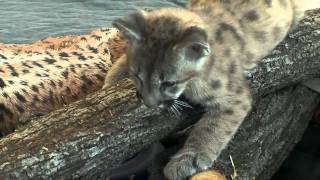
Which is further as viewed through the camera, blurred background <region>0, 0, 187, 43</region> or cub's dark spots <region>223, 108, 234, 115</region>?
blurred background <region>0, 0, 187, 43</region>

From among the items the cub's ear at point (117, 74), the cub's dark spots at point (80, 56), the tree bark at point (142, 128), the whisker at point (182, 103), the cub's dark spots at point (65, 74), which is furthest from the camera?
the cub's dark spots at point (80, 56)

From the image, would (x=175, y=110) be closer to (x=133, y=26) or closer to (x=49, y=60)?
(x=133, y=26)

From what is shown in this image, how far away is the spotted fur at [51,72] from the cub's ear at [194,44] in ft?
3.98

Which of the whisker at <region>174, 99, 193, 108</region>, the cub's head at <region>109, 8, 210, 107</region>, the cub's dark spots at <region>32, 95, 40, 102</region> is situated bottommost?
the cub's dark spots at <region>32, 95, 40, 102</region>

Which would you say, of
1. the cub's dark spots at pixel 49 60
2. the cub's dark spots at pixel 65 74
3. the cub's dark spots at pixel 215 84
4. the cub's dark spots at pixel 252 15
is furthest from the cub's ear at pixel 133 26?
the cub's dark spots at pixel 49 60

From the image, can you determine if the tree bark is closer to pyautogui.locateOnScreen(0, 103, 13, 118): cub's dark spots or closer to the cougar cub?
the cougar cub

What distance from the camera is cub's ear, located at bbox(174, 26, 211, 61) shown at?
3004mm

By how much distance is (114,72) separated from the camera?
3799 mm

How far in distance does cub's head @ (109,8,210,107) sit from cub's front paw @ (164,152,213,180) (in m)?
0.36

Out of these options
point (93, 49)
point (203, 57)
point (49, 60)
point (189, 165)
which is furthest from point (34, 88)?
point (203, 57)

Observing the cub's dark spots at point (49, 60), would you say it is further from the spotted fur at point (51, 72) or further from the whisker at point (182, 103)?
the whisker at point (182, 103)

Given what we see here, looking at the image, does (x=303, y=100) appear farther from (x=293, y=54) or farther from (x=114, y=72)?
(x=114, y=72)

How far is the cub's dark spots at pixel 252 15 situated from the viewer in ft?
11.8

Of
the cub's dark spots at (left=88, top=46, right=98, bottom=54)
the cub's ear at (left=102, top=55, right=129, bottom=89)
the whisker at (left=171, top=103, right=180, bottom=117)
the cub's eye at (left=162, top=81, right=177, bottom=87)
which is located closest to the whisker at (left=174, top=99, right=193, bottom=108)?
the whisker at (left=171, top=103, right=180, bottom=117)
